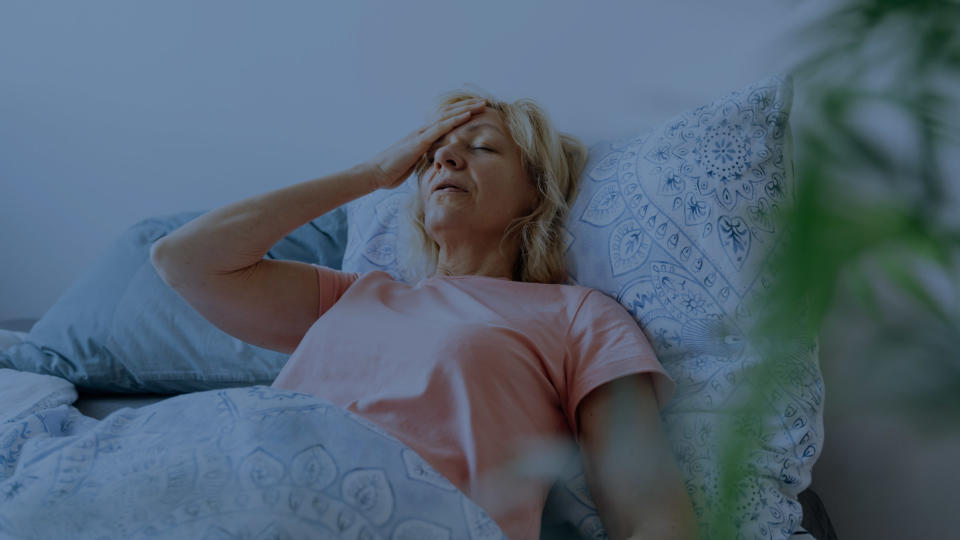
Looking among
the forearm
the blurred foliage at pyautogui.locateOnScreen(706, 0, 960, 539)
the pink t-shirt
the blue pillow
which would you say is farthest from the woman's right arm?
the blurred foliage at pyautogui.locateOnScreen(706, 0, 960, 539)

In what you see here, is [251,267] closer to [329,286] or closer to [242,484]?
[329,286]

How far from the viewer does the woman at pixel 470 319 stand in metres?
0.92

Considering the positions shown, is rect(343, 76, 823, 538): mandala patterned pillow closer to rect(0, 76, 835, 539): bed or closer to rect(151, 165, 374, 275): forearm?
rect(0, 76, 835, 539): bed

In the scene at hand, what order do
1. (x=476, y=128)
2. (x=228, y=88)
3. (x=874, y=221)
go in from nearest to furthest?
(x=874, y=221), (x=476, y=128), (x=228, y=88)

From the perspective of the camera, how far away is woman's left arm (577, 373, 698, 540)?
0.85m

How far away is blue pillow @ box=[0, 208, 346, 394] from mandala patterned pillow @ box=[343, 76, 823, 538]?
0.62 meters

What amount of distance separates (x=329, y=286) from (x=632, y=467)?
0.55m

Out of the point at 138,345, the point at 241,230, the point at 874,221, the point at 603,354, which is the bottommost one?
the point at 138,345

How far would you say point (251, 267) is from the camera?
120 cm

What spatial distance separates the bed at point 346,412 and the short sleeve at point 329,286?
0.16m

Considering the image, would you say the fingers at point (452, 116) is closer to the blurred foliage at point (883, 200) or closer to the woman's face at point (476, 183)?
the woman's face at point (476, 183)

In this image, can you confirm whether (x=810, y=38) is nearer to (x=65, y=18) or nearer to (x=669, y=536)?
(x=669, y=536)

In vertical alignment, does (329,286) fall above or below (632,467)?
above

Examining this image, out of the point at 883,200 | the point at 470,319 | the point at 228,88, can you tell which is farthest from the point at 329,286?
the point at 883,200
